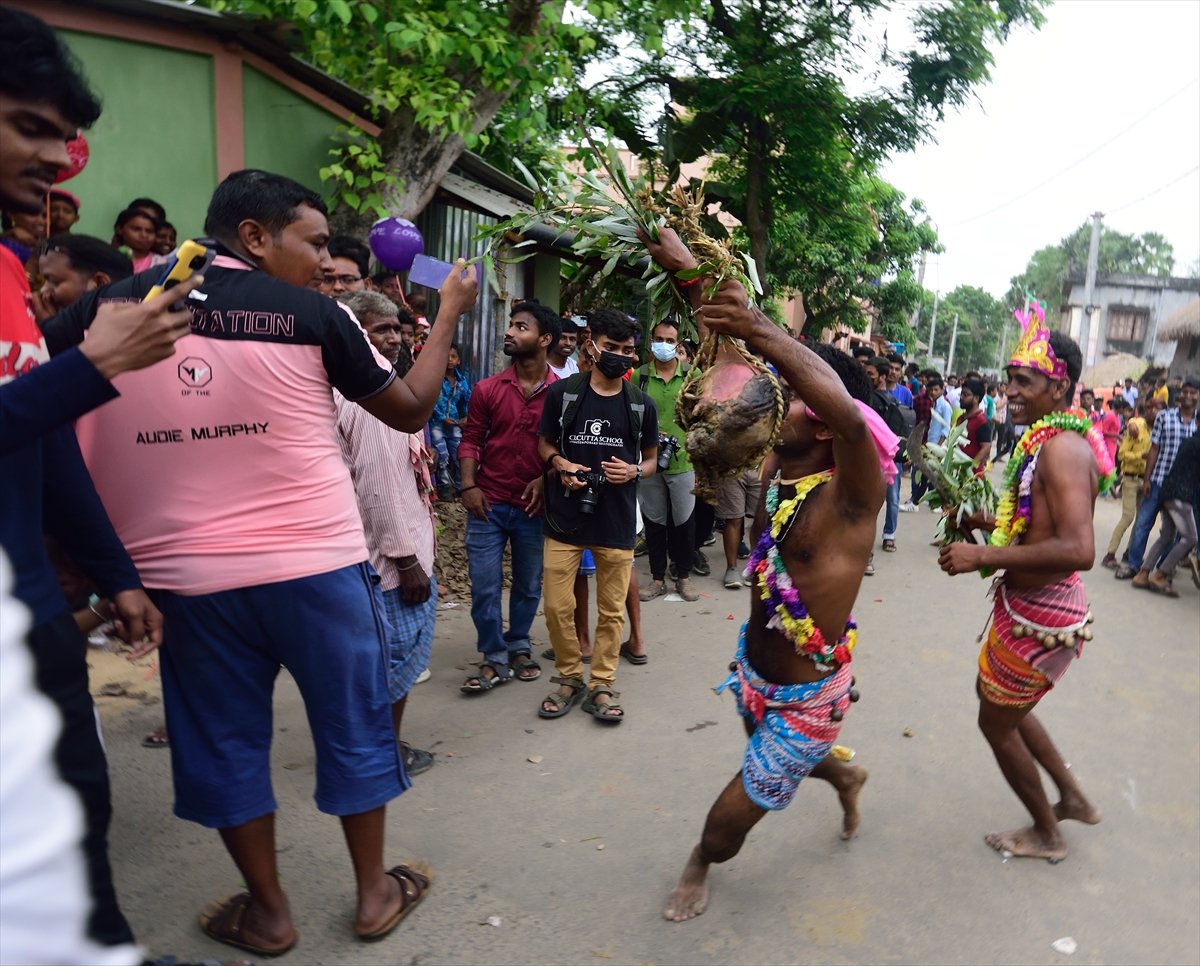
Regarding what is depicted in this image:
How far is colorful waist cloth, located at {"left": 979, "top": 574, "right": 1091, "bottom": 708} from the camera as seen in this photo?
3.17 m

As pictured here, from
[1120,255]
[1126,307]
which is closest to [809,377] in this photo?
[1126,307]

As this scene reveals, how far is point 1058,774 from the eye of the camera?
3.46 metres

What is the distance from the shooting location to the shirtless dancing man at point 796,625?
2.60m

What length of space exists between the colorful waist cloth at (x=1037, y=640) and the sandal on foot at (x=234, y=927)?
2639 mm

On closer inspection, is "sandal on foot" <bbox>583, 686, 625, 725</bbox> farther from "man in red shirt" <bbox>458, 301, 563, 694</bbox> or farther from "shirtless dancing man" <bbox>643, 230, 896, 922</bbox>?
"shirtless dancing man" <bbox>643, 230, 896, 922</bbox>

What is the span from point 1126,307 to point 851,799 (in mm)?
49126

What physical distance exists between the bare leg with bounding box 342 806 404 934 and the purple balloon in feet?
15.1

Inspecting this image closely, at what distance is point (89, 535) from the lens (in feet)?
6.59

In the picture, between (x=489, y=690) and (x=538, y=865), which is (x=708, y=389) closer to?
(x=538, y=865)

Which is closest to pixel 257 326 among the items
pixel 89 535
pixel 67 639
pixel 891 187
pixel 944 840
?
pixel 89 535

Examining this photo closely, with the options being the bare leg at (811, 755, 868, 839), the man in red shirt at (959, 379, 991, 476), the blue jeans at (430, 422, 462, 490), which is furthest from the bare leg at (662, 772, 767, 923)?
the man in red shirt at (959, 379, 991, 476)

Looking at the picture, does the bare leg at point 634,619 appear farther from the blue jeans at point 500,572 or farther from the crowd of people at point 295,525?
the crowd of people at point 295,525

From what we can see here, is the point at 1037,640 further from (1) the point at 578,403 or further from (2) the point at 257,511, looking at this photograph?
(2) the point at 257,511

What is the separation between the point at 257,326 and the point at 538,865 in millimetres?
2131
